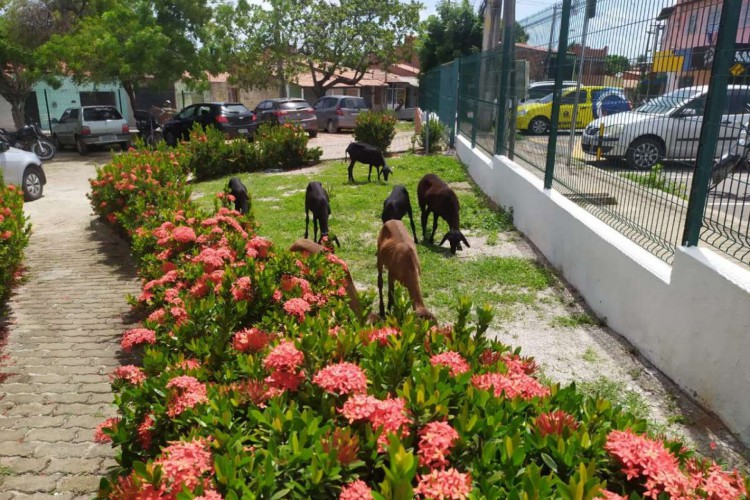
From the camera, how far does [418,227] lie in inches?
320

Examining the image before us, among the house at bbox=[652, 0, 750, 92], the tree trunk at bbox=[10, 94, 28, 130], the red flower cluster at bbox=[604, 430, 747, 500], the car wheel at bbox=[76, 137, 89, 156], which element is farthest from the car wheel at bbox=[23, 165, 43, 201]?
the red flower cluster at bbox=[604, 430, 747, 500]

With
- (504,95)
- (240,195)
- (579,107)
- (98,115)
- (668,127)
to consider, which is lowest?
(240,195)

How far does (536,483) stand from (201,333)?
208 cm

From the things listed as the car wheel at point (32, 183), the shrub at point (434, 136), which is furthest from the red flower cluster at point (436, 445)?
the shrub at point (434, 136)

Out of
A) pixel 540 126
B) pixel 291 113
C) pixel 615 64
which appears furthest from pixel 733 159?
pixel 291 113

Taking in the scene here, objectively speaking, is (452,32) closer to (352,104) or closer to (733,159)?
(352,104)

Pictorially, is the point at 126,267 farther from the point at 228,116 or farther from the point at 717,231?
the point at 228,116

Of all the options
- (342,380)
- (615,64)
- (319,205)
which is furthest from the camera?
(319,205)

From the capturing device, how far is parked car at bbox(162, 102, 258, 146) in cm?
1897

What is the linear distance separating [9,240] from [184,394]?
4.73 m

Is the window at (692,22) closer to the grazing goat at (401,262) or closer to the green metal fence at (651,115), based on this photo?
the green metal fence at (651,115)

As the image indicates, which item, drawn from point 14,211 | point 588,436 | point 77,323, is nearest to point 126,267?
point 14,211

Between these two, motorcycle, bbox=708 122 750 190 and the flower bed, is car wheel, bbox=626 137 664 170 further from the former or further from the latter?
the flower bed

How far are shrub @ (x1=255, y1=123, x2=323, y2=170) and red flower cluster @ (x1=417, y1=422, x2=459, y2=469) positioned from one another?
13367 mm
